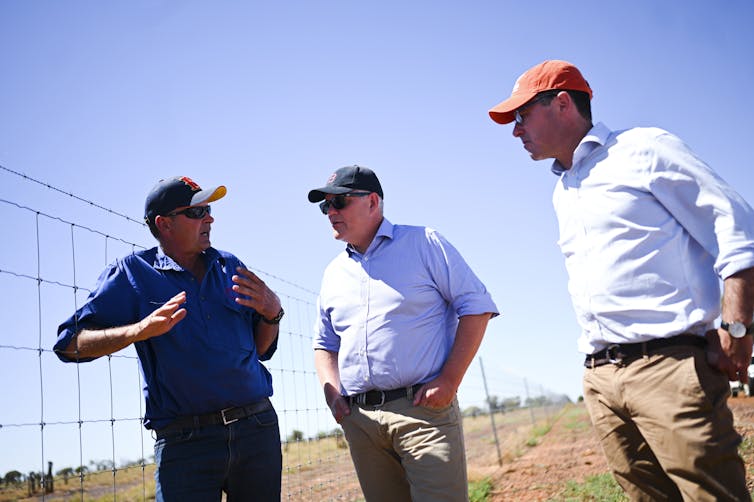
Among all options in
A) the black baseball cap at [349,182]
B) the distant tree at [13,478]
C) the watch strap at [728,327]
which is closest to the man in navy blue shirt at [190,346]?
the black baseball cap at [349,182]

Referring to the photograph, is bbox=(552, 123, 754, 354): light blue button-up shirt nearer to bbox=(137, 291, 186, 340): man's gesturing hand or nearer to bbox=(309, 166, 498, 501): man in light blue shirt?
bbox=(309, 166, 498, 501): man in light blue shirt

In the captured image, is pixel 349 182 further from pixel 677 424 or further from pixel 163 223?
pixel 677 424

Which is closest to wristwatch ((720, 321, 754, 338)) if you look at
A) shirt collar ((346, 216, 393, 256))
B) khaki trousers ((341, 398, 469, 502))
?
khaki trousers ((341, 398, 469, 502))

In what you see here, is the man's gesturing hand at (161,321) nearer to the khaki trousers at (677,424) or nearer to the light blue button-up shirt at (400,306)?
the light blue button-up shirt at (400,306)

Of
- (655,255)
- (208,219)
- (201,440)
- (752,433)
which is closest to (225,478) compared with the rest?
(201,440)

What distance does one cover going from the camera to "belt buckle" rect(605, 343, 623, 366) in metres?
2.64

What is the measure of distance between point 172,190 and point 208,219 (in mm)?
213

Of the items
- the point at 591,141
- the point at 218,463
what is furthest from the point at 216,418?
the point at 591,141

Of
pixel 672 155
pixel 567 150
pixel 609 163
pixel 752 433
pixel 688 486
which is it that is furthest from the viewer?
pixel 752 433

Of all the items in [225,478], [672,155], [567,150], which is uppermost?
[567,150]

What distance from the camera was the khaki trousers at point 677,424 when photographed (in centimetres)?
236

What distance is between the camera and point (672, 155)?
2576mm

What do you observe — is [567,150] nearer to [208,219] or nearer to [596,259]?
[596,259]

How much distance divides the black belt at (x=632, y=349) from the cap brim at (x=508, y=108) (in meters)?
1.07
